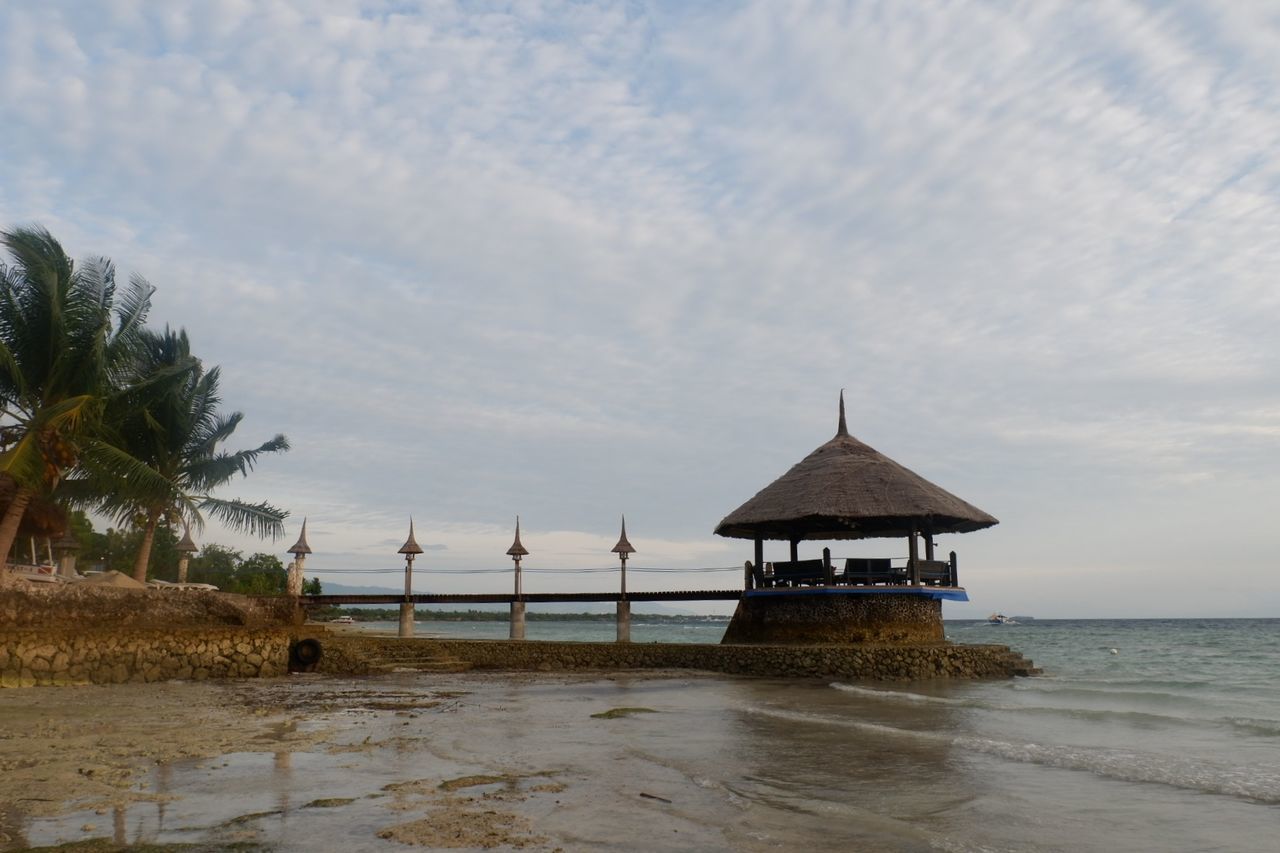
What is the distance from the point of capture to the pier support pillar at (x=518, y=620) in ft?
92.3

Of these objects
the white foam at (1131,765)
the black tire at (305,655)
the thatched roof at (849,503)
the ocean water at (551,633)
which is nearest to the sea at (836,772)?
the white foam at (1131,765)

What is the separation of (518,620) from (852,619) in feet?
35.1

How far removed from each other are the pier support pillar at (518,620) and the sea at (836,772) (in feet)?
30.2

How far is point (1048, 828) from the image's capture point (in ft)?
24.4

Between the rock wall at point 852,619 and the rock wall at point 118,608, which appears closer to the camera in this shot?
the rock wall at point 118,608

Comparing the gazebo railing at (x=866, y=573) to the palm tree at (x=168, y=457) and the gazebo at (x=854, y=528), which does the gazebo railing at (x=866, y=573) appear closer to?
the gazebo at (x=854, y=528)

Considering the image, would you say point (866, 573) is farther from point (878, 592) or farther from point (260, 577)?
point (260, 577)

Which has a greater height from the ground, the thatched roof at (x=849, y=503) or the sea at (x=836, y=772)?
the thatched roof at (x=849, y=503)

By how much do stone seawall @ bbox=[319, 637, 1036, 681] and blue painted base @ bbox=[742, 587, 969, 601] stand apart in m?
1.26

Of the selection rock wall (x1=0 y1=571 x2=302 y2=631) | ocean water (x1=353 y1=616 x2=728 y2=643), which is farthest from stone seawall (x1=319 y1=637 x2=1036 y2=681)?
ocean water (x1=353 y1=616 x2=728 y2=643)

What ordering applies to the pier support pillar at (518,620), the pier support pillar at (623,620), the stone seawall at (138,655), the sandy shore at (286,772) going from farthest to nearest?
the pier support pillar at (518,620) → the pier support pillar at (623,620) → the stone seawall at (138,655) → the sandy shore at (286,772)

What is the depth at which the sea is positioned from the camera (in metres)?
6.88

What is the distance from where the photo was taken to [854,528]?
84.0 feet

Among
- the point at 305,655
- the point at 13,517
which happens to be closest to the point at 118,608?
the point at 13,517
